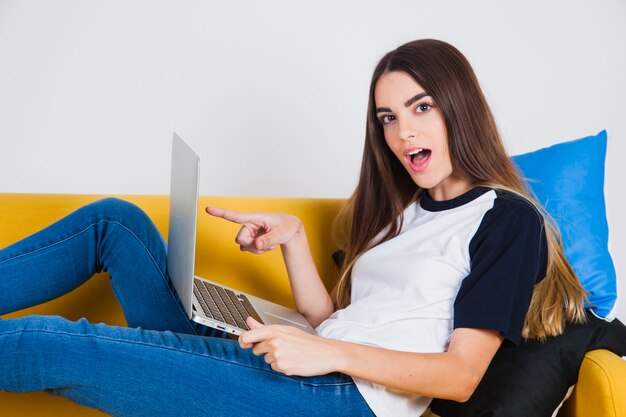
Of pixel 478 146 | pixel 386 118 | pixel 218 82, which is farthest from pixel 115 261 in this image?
pixel 218 82

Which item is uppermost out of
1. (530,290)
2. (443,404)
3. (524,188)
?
(524,188)

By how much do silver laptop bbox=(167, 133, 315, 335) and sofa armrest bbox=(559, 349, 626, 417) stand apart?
0.62m

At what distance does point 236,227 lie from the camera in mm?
2115

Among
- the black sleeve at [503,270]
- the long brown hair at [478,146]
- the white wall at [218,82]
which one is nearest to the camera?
the black sleeve at [503,270]

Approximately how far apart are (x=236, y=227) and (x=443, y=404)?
0.86 metres

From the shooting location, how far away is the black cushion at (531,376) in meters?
1.46

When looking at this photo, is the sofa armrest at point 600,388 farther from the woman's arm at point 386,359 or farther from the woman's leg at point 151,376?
the woman's leg at point 151,376

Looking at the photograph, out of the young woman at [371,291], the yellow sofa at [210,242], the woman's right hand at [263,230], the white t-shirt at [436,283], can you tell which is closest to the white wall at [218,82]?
the yellow sofa at [210,242]

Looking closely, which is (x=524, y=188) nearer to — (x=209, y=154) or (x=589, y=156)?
(x=589, y=156)

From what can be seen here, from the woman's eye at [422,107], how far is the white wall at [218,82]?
107 centimetres

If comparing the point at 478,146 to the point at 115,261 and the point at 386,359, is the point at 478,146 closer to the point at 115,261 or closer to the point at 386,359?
the point at 386,359

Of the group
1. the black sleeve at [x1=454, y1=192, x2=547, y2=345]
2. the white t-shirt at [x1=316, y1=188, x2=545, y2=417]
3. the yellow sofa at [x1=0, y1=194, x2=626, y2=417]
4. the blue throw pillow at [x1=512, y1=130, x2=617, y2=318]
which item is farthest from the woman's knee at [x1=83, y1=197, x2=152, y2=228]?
the blue throw pillow at [x1=512, y1=130, x2=617, y2=318]

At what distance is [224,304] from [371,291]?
13.4 inches

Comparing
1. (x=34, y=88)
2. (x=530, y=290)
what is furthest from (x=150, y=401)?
(x=34, y=88)
